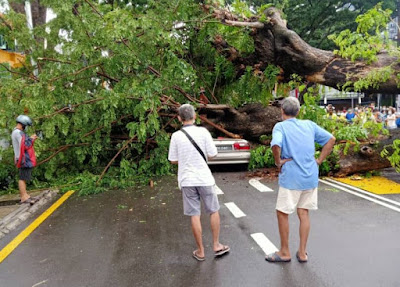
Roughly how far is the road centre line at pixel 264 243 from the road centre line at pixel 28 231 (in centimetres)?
331

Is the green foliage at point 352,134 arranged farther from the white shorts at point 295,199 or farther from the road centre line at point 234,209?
the white shorts at point 295,199

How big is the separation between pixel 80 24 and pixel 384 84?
712 cm

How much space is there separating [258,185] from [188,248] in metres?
3.94

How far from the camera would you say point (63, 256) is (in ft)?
14.6

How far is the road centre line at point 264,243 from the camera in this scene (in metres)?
4.36

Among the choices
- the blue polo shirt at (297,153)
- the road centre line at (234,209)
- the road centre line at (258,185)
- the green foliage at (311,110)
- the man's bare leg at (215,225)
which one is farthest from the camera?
the green foliage at (311,110)

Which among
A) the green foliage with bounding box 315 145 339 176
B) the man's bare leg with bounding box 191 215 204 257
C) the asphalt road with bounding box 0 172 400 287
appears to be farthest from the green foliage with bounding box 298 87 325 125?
the man's bare leg with bounding box 191 215 204 257

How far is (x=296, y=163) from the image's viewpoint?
12.5 feet

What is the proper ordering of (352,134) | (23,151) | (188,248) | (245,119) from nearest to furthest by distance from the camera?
(188,248), (23,151), (352,134), (245,119)

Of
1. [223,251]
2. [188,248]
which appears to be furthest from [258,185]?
[223,251]

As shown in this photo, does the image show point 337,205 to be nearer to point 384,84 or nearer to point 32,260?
point 384,84

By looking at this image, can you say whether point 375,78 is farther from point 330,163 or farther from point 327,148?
point 327,148

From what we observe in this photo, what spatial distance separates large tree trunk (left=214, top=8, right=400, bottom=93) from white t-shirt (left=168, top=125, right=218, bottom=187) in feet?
18.6

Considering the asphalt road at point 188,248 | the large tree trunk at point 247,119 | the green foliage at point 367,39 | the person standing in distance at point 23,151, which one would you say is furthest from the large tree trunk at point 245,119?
the person standing in distance at point 23,151
